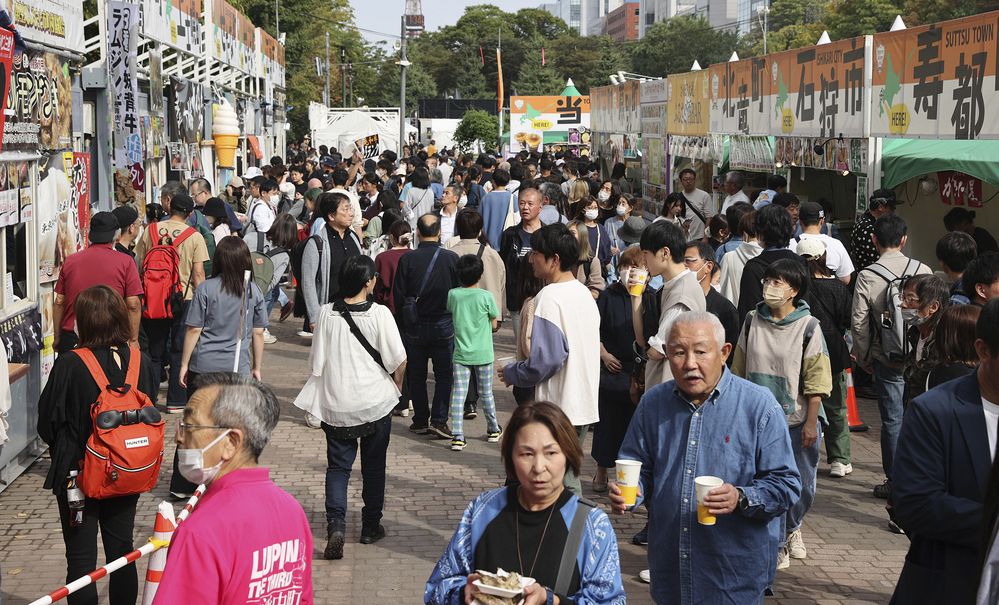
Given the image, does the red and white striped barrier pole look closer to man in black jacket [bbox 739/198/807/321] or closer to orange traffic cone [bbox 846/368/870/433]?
man in black jacket [bbox 739/198/807/321]

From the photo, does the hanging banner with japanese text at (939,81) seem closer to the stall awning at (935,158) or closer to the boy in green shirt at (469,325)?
the stall awning at (935,158)

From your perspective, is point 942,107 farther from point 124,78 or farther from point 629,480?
point 124,78

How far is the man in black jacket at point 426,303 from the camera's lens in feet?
32.0

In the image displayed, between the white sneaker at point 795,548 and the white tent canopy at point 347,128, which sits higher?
the white tent canopy at point 347,128

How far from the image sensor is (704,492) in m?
3.94

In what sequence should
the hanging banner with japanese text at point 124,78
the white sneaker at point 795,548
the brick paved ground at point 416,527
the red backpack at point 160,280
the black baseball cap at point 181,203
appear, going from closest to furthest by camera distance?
the brick paved ground at point 416,527 < the white sneaker at point 795,548 < the red backpack at point 160,280 < the black baseball cap at point 181,203 < the hanging banner with japanese text at point 124,78

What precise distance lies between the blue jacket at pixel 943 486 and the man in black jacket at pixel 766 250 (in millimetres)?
4559

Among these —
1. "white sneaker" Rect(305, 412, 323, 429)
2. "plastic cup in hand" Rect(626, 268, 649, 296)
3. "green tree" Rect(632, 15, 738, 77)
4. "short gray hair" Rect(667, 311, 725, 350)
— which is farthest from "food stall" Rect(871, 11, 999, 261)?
"green tree" Rect(632, 15, 738, 77)

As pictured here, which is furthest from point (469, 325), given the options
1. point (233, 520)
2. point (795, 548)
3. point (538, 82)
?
point (538, 82)

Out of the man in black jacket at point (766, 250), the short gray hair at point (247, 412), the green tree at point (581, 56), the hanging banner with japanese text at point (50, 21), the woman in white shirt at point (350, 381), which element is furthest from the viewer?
the green tree at point (581, 56)

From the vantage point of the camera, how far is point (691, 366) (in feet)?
13.5

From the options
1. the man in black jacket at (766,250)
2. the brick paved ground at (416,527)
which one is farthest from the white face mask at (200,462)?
the man in black jacket at (766,250)

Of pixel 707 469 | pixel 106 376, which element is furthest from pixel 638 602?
pixel 106 376

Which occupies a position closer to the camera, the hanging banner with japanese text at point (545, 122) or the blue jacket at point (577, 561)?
the blue jacket at point (577, 561)
